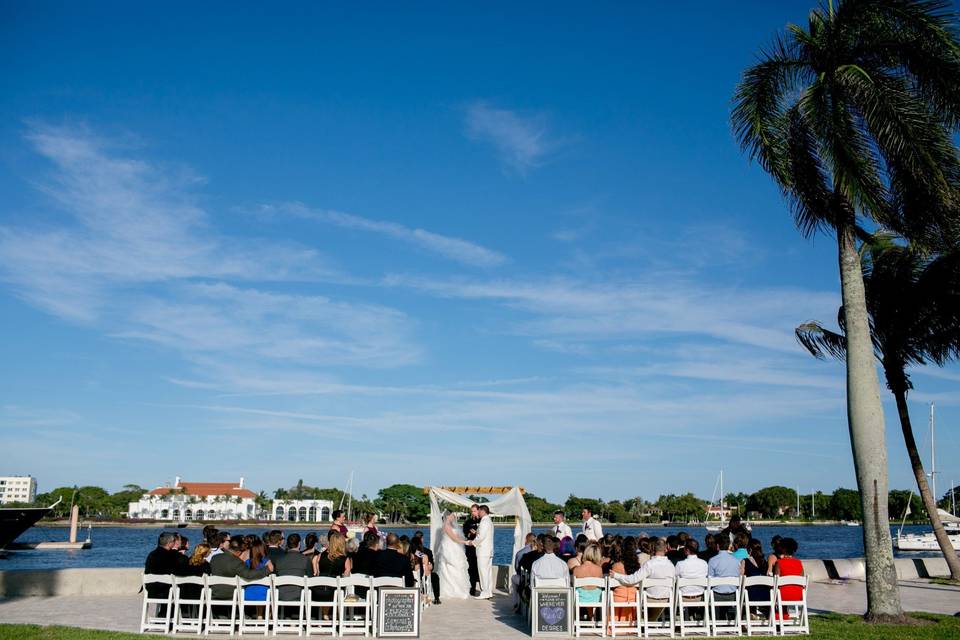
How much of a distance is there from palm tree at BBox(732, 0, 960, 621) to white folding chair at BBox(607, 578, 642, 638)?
12.8 feet

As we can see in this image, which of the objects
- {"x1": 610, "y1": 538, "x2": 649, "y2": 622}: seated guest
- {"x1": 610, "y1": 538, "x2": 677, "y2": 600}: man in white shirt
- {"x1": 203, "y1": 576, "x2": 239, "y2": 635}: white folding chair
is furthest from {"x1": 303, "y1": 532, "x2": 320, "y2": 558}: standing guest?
{"x1": 610, "y1": 538, "x2": 677, "y2": 600}: man in white shirt

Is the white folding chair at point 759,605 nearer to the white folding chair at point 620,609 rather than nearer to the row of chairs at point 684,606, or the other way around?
the row of chairs at point 684,606

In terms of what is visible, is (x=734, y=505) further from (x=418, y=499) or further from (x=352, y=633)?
(x=352, y=633)

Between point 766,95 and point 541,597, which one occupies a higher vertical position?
point 766,95

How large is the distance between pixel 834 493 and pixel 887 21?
197945 mm

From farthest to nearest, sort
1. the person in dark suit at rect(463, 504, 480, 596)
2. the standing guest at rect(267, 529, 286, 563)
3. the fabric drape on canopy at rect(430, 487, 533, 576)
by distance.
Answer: the fabric drape on canopy at rect(430, 487, 533, 576)
the person in dark suit at rect(463, 504, 480, 596)
the standing guest at rect(267, 529, 286, 563)

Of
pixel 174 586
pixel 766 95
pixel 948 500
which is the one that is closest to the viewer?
pixel 174 586

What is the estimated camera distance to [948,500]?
6004 inches

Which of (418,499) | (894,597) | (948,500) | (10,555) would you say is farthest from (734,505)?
(894,597)

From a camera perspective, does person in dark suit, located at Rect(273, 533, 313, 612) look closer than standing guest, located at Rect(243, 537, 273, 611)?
No

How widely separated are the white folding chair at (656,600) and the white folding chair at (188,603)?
20.0ft

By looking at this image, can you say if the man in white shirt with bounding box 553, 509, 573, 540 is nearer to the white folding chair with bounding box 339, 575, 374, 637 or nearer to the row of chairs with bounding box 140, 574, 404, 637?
the white folding chair with bounding box 339, 575, 374, 637

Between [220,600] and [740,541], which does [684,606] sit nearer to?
[740,541]

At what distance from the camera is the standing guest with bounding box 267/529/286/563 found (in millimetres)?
11984
